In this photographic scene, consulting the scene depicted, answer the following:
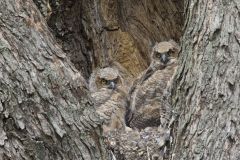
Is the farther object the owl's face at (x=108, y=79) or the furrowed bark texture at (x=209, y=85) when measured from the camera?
the owl's face at (x=108, y=79)

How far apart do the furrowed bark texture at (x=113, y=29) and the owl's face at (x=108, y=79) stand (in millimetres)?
427

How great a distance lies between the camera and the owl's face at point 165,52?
5934 mm

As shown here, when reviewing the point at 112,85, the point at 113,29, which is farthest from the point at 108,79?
the point at 113,29

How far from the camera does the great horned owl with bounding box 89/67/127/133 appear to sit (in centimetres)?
559

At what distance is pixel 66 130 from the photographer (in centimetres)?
323

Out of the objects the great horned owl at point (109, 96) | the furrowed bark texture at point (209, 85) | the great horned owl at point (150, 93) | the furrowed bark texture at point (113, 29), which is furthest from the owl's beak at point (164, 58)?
the furrowed bark texture at point (209, 85)

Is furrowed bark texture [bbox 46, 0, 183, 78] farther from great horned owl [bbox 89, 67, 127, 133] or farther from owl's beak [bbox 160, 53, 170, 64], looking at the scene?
owl's beak [bbox 160, 53, 170, 64]

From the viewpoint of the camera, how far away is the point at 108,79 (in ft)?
19.7

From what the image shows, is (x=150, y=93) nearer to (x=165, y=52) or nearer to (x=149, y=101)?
(x=149, y=101)

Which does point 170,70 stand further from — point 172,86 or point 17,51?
point 17,51

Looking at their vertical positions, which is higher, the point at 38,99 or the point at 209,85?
the point at 38,99

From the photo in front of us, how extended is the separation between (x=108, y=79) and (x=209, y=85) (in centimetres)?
265

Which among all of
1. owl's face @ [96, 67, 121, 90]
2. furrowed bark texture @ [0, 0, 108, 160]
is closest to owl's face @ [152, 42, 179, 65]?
owl's face @ [96, 67, 121, 90]

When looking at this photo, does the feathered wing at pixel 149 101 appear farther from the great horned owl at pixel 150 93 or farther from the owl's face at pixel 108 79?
the owl's face at pixel 108 79
